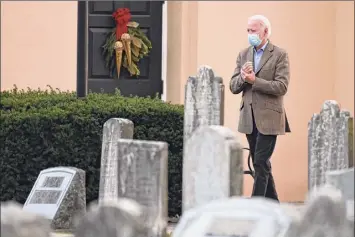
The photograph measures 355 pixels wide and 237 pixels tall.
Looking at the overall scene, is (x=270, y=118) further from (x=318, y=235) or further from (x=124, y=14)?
(x=124, y=14)

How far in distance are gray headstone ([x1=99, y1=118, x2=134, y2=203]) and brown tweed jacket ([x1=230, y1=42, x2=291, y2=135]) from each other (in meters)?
1.48

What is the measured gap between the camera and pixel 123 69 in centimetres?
1595

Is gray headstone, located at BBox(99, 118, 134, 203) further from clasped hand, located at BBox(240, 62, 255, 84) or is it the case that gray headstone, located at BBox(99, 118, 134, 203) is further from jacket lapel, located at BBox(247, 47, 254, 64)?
jacket lapel, located at BBox(247, 47, 254, 64)

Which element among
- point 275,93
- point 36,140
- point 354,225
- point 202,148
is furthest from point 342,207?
point 36,140

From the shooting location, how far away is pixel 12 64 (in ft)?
51.0

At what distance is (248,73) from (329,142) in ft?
7.15

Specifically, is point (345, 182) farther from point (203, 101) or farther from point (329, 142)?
point (203, 101)

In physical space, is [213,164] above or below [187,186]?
above

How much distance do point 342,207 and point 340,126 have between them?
54.6 inches

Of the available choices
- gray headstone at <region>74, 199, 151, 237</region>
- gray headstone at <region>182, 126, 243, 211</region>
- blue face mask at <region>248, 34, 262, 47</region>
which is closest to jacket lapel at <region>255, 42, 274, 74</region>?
blue face mask at <region>248, 34, 262, 47</region>

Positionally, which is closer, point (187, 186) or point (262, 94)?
point (187, 186)

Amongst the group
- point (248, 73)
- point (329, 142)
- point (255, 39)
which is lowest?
point (329, 142)

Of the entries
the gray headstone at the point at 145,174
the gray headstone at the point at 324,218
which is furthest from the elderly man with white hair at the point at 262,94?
the gray headstone at the point at 324,218

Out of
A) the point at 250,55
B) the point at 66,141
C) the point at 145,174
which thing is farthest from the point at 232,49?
the point at 145,174
